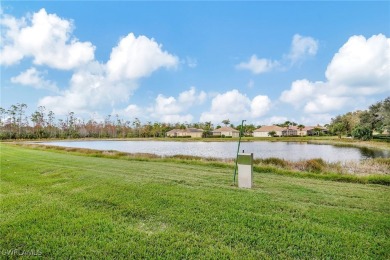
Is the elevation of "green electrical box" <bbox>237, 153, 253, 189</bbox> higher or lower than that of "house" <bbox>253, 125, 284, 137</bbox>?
lower

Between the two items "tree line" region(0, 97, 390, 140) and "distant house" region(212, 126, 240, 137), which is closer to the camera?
"tree line" region(0, 97, 390, 140)

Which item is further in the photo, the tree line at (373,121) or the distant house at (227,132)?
the distant house at (227,132)

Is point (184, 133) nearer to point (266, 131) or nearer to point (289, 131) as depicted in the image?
point (266, 131)

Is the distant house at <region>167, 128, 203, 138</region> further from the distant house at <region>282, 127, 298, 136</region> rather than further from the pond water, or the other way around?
the pond water

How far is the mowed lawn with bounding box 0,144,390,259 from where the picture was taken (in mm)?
3439

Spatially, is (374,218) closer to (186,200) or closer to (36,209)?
(186,200)

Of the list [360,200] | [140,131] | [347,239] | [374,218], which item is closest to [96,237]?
A: [347,239]

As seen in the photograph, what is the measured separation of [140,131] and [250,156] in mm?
97325

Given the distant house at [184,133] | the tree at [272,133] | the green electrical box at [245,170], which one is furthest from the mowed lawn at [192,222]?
the distant house at [184,133]

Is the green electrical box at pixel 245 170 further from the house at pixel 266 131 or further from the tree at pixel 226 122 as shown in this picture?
the tree at pixel 226 122

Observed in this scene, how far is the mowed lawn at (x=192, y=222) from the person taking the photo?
344 centimetres

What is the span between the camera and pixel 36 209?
5035 mm

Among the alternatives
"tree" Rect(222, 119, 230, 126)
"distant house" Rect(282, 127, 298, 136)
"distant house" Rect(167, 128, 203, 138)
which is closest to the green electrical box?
"distant house" Rect(167, 128, 203, 138)

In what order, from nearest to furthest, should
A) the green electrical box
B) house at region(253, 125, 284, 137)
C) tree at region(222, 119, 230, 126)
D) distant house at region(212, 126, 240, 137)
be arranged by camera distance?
the green electrical box < house at region(253, 125, 284, 137) < distant house at region(212, 126, 240, 137) < tree at region(222, 119, 230, 126)
